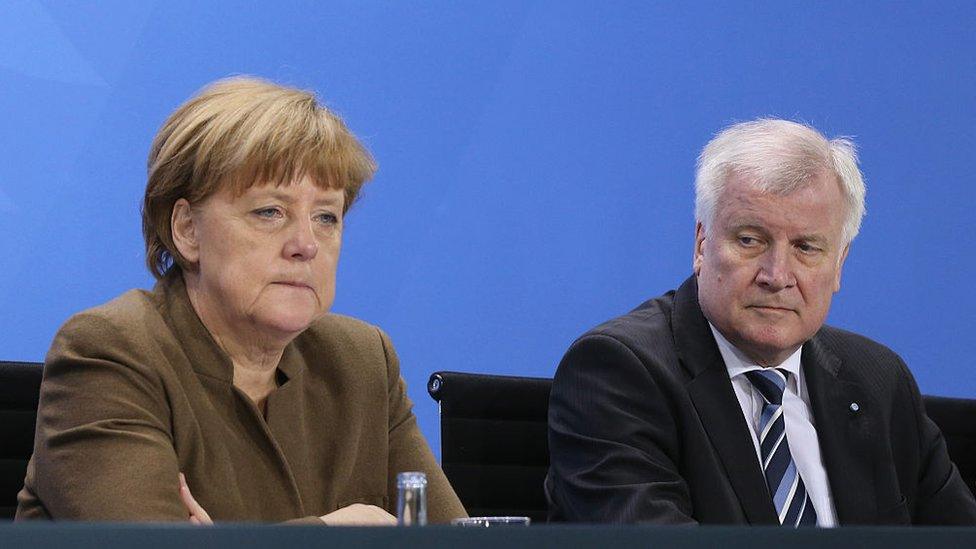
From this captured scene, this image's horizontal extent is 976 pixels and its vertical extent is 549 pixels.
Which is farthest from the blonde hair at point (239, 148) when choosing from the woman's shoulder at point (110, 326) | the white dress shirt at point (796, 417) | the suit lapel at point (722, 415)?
the white dress shirt at point (796, 417)

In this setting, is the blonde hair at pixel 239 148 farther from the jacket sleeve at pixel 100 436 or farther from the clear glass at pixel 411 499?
the clear glass at pixel 411 499

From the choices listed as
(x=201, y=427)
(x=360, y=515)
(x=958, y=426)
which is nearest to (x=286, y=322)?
(x=201, y=427)

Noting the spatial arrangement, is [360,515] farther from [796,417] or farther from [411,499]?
[796,417]

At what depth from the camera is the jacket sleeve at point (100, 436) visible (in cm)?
179

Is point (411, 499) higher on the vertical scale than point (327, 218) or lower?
lower

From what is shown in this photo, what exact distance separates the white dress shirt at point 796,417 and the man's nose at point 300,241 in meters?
0.86

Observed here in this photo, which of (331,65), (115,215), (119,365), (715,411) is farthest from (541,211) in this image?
(119,365)

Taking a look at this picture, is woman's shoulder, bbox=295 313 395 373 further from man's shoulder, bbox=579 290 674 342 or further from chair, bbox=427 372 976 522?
man's shoulder, bbox=579 290 674 342

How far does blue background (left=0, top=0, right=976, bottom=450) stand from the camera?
3.53 meters

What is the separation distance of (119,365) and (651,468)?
92 centimetres

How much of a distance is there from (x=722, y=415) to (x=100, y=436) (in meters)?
1.11

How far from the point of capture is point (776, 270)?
8.07 feet

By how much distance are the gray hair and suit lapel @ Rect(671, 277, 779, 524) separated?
24cm

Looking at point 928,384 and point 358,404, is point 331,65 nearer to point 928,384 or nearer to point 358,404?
point 358,404
